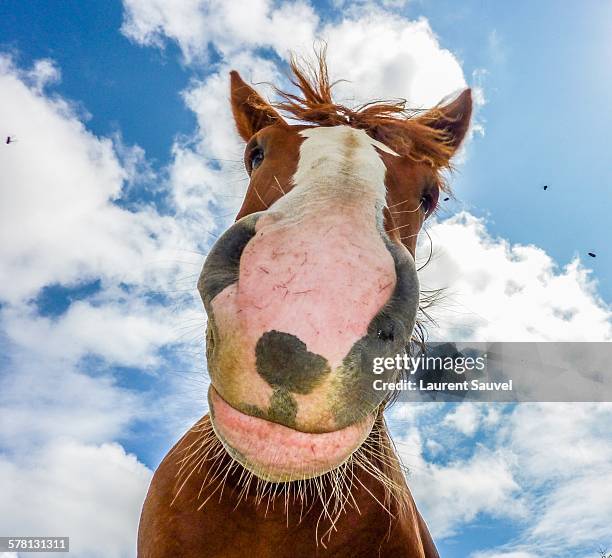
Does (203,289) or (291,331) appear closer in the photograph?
(291,331)

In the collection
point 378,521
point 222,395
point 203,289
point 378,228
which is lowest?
point 378,521

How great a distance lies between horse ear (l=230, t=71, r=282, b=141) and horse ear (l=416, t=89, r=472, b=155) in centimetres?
142

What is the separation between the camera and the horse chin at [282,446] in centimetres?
182

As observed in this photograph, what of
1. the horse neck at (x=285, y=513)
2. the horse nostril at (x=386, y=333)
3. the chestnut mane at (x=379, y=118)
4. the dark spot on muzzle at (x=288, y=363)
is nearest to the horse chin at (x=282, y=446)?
the dark spot on muzzle at (x=288, y=363)

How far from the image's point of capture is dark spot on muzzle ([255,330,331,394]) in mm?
1721

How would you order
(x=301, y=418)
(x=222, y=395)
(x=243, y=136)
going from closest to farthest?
(x=301, y=418) < (x=222, y=395) < (x=243, y=136)

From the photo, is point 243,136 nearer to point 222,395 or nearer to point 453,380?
point 453,380

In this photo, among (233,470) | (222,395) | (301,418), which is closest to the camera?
(301,418)

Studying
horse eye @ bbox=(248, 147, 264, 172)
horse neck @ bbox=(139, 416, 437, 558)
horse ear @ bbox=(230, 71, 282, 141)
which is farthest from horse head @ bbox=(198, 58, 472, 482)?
horse ear @ bbox=(230, 71, 282, 141)

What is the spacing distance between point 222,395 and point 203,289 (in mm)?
480

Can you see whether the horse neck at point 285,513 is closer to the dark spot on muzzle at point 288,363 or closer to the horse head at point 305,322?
the horse head at point 305,322

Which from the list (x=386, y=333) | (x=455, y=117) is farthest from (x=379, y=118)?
(x=386, y=333)

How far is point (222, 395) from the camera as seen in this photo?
187cm

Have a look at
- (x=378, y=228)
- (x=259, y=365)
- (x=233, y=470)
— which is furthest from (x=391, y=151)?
(x=233, y=470)
